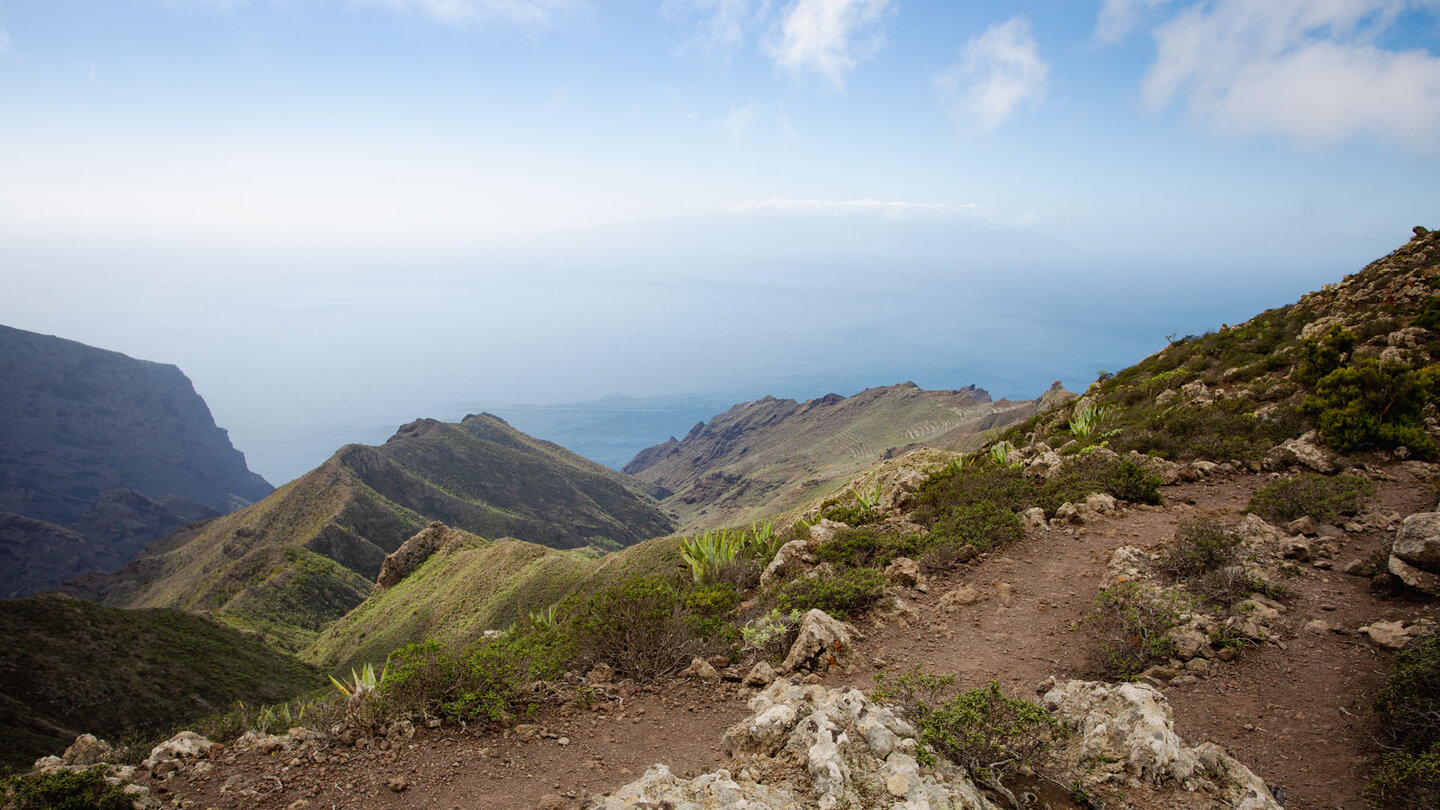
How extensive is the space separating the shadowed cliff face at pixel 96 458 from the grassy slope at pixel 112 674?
85.1 metres

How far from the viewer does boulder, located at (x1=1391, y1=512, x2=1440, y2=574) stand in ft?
15.5

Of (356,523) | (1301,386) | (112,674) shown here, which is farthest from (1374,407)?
(356,523)

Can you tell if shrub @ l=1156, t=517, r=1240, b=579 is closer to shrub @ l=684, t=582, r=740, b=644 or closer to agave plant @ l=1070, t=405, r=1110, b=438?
shrub @ l=684, t=582, r=740, b=644

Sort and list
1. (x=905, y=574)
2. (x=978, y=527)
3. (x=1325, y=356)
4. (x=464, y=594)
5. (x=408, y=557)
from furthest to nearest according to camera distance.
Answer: (x=408, y=557), (x=464, y=594), (x=1325, y=356), (x=978, y=527), (x=905, y=574)

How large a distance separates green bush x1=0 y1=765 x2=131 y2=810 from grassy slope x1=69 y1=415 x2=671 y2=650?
43.9 meters

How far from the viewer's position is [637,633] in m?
6.02

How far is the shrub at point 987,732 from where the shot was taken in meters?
3.38

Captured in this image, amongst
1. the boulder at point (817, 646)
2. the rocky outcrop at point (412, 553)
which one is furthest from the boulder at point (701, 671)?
the rocky outcrop at point (412, 553)

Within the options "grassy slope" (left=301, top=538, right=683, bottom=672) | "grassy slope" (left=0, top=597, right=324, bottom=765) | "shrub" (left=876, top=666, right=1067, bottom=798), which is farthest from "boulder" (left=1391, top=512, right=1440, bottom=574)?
"grassy slope" (left=0, top=597, right=324, bottom=765)

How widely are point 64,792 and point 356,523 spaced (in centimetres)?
5891

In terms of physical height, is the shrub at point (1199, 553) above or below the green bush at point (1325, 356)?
below

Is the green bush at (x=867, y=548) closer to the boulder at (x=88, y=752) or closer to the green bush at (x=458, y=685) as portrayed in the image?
the green bush at (x=458, y=685)

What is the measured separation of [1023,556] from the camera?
725 centimetres

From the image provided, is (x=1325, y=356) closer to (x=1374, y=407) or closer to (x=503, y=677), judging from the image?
(x=1374, y=407)
